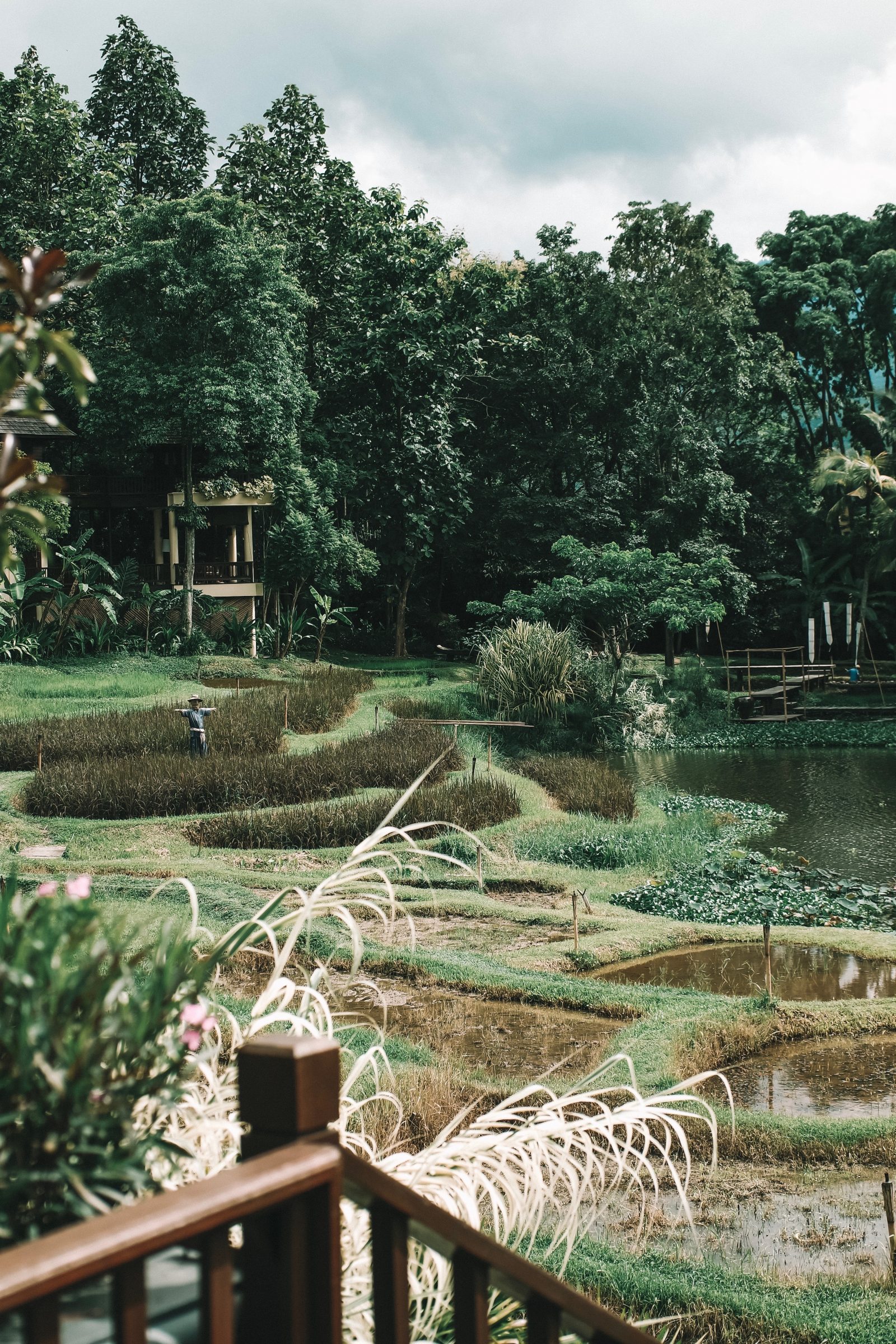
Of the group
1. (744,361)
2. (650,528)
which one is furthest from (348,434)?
(744,361)

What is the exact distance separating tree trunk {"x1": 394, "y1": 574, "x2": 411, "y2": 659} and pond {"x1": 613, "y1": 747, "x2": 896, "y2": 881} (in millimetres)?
9795

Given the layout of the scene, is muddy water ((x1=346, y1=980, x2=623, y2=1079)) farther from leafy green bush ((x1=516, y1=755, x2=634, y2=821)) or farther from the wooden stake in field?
leafy green bush ((x1=516, y1=755, x2=634, y2=821))

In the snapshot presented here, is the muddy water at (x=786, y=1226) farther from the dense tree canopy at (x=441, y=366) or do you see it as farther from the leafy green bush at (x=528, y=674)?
the dense tree canopy at (x=441, y=366)

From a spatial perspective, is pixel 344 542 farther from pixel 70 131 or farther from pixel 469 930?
pixel 469 930

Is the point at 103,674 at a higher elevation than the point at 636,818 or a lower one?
higher

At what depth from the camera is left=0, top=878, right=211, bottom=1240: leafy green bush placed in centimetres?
138

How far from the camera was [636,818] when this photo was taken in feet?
46.8

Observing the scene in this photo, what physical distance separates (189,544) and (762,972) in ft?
63.1

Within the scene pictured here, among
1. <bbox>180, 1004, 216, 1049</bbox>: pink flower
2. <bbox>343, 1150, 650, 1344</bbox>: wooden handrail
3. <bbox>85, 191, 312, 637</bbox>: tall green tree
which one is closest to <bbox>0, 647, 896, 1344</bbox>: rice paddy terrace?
<bbox>180, 1004, 216, 1049</bbox>: pink flower

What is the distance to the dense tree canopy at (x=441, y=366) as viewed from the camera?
79.5ft

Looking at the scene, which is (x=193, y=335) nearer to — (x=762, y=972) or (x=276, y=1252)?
(x=762, y=972)

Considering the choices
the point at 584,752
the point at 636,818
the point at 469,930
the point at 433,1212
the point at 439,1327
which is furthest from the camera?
the point at 584,752

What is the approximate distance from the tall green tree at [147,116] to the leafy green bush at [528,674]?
56.8ft

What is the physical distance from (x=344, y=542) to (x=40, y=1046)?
2577 cm
